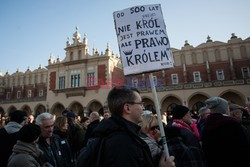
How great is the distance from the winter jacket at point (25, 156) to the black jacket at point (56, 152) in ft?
1.54

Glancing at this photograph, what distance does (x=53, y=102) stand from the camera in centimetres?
2422

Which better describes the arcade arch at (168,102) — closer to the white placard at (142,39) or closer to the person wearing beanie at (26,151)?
the white placard at (142,39)

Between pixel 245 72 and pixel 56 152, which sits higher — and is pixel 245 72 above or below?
above

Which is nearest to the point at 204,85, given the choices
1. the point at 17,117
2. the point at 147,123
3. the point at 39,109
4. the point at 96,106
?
the point at 96,106

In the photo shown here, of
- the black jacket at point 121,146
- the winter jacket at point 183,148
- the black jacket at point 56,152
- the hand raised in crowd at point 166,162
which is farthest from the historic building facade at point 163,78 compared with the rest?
the black jacket at point 121,146

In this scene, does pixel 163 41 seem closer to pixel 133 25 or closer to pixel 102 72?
pixel 133 25

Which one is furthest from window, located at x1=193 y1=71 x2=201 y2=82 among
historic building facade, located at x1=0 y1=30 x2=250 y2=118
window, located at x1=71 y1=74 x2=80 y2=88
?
window, located at x1=71 y1=74 x2=80 y2=88

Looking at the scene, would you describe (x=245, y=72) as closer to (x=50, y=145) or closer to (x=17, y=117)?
(x=50, y=145)

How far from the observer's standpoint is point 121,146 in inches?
51.1

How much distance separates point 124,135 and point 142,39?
4.97 feet

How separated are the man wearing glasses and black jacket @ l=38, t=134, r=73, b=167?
2.02 meters

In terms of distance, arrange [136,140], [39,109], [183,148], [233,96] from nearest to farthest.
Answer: [136,140] < [183,148] < [233,96] < [39,109]

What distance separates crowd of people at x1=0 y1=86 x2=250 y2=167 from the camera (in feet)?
4.47

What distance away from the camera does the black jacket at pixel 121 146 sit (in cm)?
127
